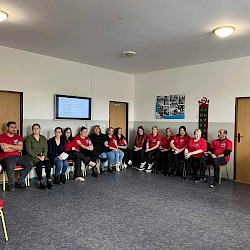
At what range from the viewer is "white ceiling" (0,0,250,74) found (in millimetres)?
3252

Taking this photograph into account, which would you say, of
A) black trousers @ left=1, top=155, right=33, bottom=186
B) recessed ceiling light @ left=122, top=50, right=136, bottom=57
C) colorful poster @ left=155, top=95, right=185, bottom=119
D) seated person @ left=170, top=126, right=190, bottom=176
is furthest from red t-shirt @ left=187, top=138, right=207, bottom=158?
black trousers @ left=1, top=155, right=33, bottom=186

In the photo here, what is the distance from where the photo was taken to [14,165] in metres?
4.59

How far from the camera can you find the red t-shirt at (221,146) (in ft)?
17.8

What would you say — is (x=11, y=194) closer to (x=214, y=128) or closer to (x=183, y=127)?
(x=183, y=127)

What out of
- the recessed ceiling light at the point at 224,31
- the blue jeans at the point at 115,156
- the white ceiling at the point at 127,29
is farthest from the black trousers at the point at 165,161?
the recessed ceiling light at the point at 224,31

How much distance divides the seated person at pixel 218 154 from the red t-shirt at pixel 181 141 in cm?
62

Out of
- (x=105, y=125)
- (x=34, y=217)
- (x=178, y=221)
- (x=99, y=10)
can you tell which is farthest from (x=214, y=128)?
(x=34, y=217)

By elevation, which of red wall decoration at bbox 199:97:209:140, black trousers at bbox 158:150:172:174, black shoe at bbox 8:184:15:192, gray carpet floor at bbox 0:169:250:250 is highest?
red wall decoration at bbox 199:97:209:140

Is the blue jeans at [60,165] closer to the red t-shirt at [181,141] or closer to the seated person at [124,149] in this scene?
the seated person at [124,149]

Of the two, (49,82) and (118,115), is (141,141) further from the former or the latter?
(49,82)

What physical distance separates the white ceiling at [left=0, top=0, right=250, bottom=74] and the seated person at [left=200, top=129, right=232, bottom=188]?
1.84 metres

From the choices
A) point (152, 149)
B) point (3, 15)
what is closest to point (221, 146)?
point (152, 149)

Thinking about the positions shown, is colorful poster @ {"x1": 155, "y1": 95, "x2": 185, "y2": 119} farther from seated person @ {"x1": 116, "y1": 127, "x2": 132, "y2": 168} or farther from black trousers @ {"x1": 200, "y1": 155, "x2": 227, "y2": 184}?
black trousers @ {"x1": 200, "y1": 155, "x2": 227, "y2": 184}

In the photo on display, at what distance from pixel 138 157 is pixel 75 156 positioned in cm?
209
